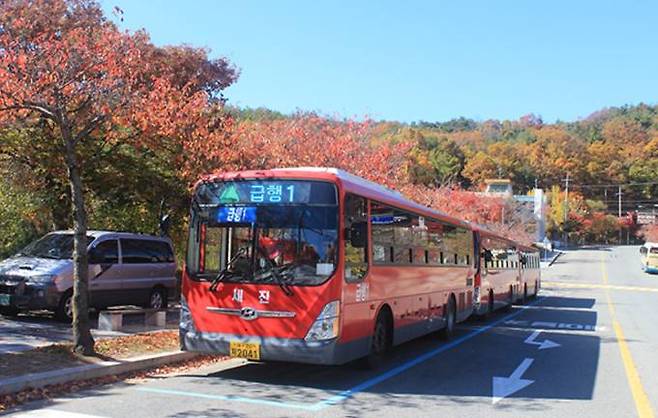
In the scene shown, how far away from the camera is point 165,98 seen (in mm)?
15289

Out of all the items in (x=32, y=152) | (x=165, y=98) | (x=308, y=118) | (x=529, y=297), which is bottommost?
(x=529, y=297)

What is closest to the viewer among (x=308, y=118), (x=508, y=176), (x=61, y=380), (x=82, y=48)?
(x=61, y=380)

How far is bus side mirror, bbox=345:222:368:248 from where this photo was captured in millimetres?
9273

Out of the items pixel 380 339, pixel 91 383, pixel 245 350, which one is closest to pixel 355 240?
pixel 245 350

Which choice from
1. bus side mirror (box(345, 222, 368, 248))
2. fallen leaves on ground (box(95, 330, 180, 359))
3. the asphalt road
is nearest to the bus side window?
bus side mirror (box(345, 222, 368, 248))

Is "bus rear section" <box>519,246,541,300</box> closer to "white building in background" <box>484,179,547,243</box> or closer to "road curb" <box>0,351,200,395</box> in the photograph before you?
"road curb" <box>0,351,200,395</box>

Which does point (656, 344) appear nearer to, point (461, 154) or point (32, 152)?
point (32, 152)

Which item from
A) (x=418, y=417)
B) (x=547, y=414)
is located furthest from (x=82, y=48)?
(x=547, y=414)

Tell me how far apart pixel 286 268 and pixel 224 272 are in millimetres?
971

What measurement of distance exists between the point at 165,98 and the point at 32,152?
4.17 metres

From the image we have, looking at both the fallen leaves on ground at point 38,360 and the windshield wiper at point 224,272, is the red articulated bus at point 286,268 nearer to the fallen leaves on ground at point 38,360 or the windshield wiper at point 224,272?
the windshield wiper at point 224,272

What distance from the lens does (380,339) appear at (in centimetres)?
1077

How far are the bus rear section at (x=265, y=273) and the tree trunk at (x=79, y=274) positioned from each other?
4.99 feet

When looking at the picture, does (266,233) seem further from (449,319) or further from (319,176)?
(449,319)
